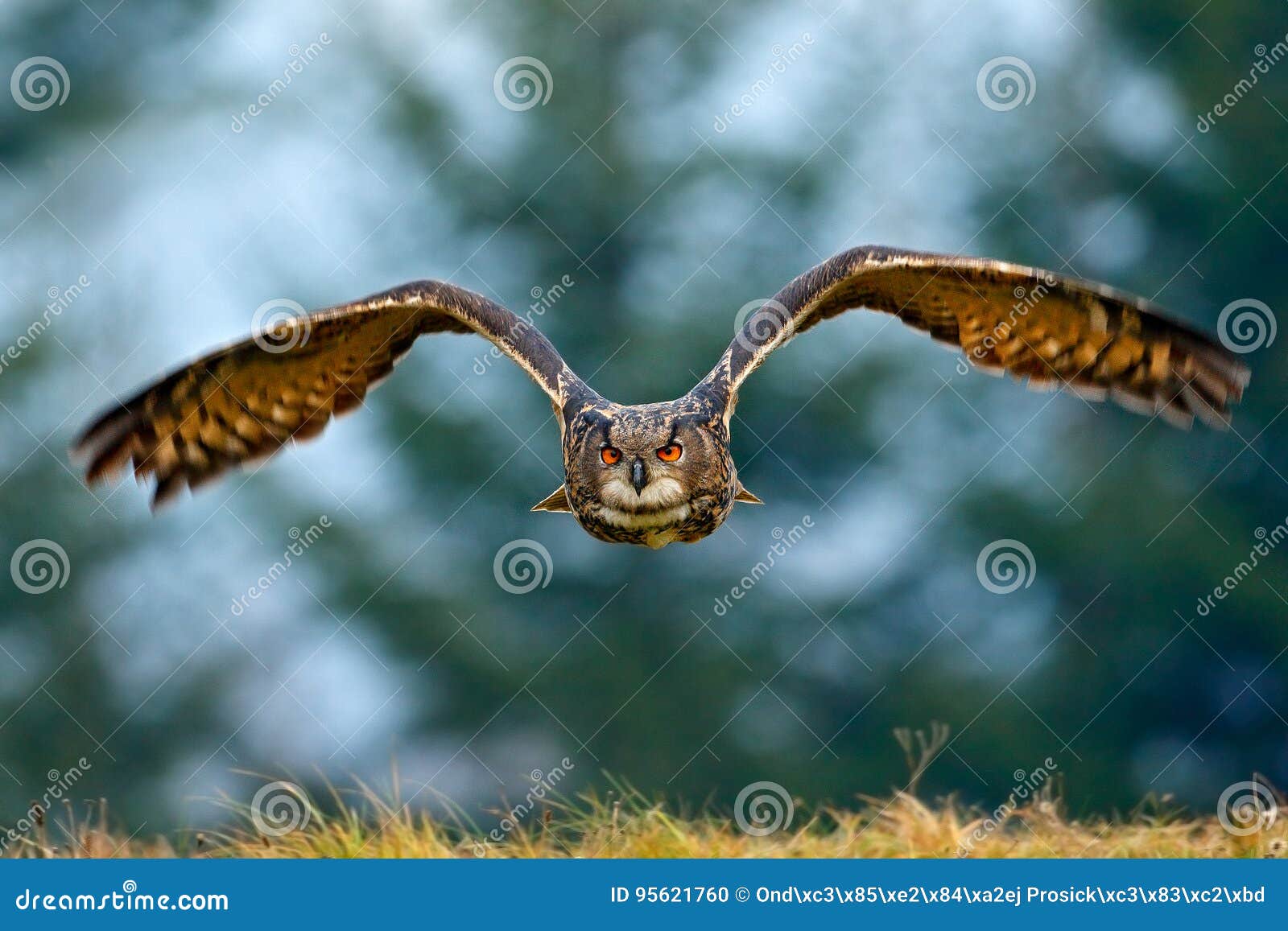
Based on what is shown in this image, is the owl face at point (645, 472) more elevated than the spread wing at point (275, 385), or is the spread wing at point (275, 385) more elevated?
the spread wing at point (275, 385)

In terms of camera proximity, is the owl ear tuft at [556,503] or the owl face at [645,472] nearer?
the owl face at [645,472]

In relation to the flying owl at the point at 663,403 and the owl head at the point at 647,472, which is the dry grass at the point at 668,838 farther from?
the flying owl at the point at 663,403

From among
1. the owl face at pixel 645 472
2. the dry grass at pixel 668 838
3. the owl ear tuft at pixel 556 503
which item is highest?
the owl ear tuft at pixel 556 503

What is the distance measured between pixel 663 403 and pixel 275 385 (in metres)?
1.81

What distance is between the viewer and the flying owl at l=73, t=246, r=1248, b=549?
6.49 m

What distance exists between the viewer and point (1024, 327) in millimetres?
7254

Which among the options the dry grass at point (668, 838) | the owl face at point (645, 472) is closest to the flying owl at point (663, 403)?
the owl face at point (645, 472)

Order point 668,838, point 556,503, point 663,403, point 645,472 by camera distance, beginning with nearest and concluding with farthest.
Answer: point 668,838 → point 645,472 → point 663,403 → point 556,503

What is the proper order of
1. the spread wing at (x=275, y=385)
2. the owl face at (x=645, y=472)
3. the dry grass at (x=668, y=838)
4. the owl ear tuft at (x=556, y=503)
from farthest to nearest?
the owl ear tuft at (x=556, y=503) < the spread wing at (x=275, y=385) < the owl face at (x=645, y=472) < the dry grass at (x=668, y=838)

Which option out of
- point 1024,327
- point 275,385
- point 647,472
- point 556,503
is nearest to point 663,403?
point 556,503

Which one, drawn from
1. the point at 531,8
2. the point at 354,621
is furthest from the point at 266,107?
the point at 354,621

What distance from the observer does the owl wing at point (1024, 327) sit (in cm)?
665

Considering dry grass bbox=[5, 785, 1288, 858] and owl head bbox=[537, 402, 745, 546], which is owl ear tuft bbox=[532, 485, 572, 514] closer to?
owl head bbox=[537, 402, 745, 546]

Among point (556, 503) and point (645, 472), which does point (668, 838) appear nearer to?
point (645, 472)
